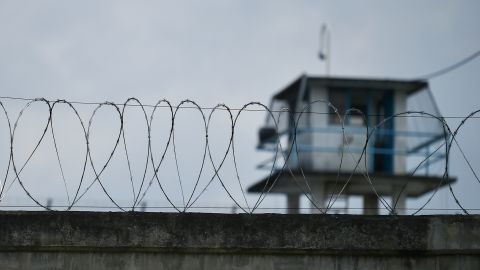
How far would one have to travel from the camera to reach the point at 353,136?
28.4 m

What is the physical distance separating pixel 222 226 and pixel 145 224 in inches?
30.4

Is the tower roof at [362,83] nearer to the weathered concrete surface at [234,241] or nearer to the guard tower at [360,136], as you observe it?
the guard tower at [360,136]

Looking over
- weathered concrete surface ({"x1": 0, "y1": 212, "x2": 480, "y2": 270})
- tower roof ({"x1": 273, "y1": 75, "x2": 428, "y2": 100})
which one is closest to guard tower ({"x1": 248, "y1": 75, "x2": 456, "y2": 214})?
tower roof ({"x1": 273, "y1": 75, "x2": 428, "y2": 100})

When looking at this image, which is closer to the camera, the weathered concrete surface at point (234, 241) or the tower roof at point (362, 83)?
the weathered concrete surface at point (234, 241)

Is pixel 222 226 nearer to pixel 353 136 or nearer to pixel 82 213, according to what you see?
pixel 82 213

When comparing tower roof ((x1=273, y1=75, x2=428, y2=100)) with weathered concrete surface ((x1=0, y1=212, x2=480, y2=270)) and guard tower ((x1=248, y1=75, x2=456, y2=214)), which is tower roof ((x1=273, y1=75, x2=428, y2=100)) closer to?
guard tower ((x1=248, y1=75, x2=456, y2=214))

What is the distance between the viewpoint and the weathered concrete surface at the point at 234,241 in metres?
10.0

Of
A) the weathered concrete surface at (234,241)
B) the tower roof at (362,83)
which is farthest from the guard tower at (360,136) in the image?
the weathered concrete surface at (234,241)

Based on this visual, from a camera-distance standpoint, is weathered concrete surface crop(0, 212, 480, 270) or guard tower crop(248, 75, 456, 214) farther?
guard tower crop(248, 75, 456, 214)

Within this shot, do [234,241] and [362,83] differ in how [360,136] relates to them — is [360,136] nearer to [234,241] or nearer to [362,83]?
[362,83]

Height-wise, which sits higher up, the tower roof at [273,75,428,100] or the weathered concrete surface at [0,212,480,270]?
the tower roof at [273,75,428,100]

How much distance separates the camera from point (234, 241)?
10.1 m

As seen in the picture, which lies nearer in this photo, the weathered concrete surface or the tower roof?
the weathered concrete surface

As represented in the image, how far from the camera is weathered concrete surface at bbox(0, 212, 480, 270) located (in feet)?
32.8
